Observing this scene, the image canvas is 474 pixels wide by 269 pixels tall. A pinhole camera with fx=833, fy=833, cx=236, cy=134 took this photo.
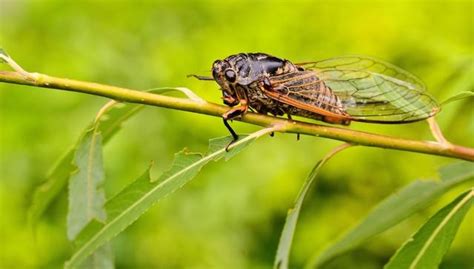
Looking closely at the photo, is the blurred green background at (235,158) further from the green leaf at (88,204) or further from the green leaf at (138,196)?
the green leaf at (138,196)

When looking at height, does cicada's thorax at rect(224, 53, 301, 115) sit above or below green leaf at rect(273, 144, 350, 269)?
above

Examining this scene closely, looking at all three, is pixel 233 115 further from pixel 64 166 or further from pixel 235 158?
pixel 235 158

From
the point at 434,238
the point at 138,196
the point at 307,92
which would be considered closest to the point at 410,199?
the point at 434,238

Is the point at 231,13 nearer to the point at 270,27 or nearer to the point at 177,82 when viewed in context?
the point at 270,27

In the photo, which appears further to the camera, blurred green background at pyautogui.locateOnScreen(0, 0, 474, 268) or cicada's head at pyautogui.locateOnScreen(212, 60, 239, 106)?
blurred green background at pyautogui.locateOnScreen(0, 0, 474, 268)

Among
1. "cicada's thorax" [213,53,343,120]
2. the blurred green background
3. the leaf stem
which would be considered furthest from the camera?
the blurred green background

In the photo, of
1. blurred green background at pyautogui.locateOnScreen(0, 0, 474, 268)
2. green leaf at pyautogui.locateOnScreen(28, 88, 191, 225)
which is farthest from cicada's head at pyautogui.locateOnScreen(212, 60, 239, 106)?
blurred green background at pyautogui.locateOnScreen(0, 0, 474, 268)

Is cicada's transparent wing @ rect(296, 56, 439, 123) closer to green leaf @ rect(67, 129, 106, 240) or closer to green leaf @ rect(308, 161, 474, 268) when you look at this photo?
green leaf @ rect(308, 161, 474, 268)
